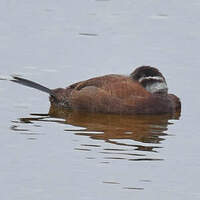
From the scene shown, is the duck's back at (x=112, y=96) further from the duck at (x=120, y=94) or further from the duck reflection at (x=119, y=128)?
the duck reflection at (x=119, y=128)

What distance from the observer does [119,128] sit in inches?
575

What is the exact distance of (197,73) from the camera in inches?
656

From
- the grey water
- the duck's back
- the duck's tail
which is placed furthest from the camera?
the duck's tail

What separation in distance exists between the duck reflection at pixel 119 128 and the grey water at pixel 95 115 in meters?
0.01

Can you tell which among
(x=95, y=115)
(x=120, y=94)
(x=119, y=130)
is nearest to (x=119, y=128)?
(x=119, y=130)

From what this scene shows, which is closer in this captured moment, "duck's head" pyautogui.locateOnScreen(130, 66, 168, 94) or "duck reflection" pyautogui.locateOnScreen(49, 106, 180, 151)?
"duck reflection" pyautogui.locateOnScreen(49, 106, 180, 151)

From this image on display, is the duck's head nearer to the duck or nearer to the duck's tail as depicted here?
the duck

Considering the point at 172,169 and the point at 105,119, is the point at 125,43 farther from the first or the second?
the point at 172,169

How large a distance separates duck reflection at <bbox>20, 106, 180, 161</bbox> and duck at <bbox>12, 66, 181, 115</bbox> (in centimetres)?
12

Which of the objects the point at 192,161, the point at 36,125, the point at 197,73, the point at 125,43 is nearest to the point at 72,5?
the point at 125,43

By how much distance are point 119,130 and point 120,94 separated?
3.98ft

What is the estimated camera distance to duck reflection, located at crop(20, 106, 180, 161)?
44.0 feet

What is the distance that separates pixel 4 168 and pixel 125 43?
640cm

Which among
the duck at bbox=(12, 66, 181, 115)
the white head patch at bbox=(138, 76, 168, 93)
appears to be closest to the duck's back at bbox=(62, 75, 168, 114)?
the duck at bbox=(12, 66, 181, 115)
